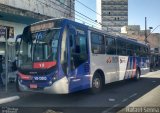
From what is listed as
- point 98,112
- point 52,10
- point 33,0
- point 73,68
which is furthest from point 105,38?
point 52,10

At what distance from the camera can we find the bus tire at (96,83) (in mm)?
13558

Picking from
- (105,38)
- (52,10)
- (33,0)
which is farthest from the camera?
(52,10)

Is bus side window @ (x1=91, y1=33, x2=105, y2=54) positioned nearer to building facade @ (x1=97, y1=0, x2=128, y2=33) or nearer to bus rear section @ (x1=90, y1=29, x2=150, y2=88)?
bus rear section @ (x1=90, y1=29, x2=150, y2=88)

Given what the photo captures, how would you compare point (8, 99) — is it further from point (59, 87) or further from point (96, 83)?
point (96, 83)

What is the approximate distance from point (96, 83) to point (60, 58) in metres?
3.33

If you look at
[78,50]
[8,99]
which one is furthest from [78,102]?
[8,99]

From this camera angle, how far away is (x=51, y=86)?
11062mm

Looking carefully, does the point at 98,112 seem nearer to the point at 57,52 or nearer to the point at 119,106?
the point at 119,106

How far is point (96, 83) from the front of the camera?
45.2 feet

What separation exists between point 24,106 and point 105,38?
6011 mm

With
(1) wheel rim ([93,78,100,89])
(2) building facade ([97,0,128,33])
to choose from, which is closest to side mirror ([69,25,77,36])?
(1) wheel rim ([93,78,100,89])

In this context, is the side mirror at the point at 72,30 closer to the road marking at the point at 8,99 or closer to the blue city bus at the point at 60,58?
the blue city bus at the point at 60,58

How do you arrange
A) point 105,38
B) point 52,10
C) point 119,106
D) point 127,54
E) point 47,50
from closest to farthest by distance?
point 119,106 → point 47,50 → point 105,38 → point 127,54 → point 52,10

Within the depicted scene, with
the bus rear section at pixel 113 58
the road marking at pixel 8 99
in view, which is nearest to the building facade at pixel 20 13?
the road marking at pixel 8 99
